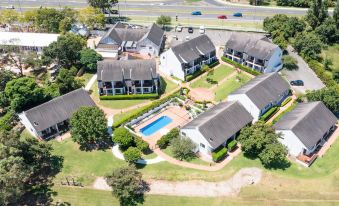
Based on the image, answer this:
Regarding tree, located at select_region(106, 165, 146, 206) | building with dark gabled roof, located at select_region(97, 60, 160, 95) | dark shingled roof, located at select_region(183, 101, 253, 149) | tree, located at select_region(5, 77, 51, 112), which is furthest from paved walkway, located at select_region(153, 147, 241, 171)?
tree, located at select_region(5, 77, 51, 112)

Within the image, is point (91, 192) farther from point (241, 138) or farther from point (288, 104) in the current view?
point (288, 104)

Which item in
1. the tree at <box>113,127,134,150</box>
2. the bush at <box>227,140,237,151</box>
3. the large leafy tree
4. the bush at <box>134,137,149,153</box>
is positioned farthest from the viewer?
the bush at <box>227,140,237,151</box>

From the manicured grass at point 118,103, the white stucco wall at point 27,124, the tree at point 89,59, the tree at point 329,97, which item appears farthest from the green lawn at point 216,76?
the white stucco wall at point 27,124

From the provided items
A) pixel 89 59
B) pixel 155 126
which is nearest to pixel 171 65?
pixel 89 59

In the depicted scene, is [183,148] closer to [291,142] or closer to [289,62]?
[291,142]

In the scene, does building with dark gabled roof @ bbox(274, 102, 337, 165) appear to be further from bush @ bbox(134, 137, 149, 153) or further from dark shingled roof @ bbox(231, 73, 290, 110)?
bush @ bbox(134, 137, 149, 153)

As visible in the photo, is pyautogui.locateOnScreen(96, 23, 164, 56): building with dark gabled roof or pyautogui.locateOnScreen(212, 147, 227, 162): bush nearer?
pyautogui.locateOnScreen(212, 147, 227, 162): bush

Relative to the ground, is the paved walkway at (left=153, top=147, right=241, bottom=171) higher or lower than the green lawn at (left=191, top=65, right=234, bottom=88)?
lower
